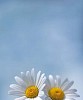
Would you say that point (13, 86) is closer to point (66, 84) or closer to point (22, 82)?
point (22, 82)

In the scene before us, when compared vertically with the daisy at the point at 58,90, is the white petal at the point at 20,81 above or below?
above

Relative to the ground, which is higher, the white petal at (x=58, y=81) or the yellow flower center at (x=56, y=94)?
the white petal at (x=58, y=81)

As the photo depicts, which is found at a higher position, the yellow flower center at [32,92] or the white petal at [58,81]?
the white petal at [58,81]

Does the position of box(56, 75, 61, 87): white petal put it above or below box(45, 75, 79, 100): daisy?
above
